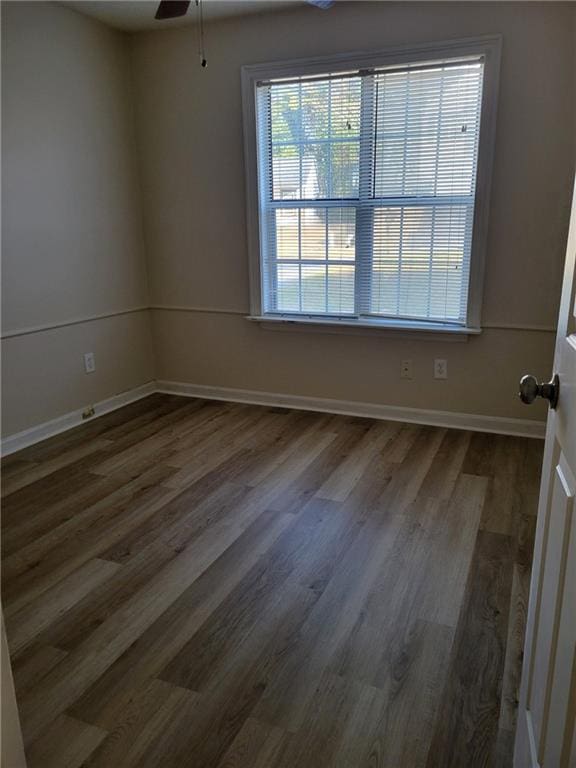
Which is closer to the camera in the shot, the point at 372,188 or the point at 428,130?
the point at 428,130

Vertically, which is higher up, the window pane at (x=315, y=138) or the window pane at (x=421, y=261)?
the window pane at (x=315, y=138)

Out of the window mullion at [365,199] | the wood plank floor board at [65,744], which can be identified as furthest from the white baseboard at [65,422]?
the wood plank floor board at [65,744]

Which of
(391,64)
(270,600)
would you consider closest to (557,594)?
(270,600)

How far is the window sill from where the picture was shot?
334 cm

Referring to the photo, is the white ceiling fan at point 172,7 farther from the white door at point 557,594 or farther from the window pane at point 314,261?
the white door at point 557,594

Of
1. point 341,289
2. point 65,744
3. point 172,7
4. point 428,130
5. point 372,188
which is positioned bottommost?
point 65,744

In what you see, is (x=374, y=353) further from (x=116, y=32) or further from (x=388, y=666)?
(x=116, y=32)

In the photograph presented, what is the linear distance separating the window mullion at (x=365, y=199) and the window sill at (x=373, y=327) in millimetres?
120

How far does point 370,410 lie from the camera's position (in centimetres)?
373

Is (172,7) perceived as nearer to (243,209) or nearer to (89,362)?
(243,209)

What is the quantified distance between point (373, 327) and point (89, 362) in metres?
1.96

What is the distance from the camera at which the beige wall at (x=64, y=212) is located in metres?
3.06

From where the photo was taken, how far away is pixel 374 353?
142 inches

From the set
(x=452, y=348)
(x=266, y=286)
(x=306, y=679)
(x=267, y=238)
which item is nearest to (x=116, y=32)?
(x=267, y=238)
